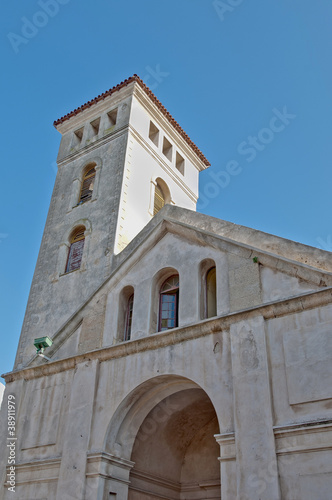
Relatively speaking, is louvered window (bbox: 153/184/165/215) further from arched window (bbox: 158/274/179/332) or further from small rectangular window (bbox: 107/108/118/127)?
arched window (bbox: 158/274/179/332)

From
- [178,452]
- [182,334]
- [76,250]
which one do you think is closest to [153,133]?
[76,250]

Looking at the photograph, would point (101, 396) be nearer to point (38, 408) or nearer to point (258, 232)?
point (38, 408)

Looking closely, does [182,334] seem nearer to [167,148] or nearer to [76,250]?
[76,250]

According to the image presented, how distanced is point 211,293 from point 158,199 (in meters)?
9.44

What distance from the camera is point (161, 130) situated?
23656 mm

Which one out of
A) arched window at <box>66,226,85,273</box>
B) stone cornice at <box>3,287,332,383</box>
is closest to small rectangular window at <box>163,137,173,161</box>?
arched window at <box>66,226,85,273</box>

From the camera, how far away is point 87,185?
2139 cm

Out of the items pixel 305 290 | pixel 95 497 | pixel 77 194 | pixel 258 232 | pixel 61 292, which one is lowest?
pixel 95 497

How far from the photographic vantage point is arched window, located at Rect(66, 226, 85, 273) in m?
18.9

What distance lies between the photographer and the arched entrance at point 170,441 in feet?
41.1

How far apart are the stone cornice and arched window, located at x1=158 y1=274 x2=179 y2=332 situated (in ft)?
3.42

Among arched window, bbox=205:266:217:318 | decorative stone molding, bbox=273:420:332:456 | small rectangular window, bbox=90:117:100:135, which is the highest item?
small rectangular window, bbox=90:117:100:135

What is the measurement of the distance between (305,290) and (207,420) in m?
5.68

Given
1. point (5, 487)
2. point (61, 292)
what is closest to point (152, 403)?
point (5, 487)
